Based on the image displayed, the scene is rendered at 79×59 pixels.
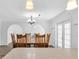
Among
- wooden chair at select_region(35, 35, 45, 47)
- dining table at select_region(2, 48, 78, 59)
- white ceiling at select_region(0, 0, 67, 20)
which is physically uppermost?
white ceiling at select_region(0, 0, 67, 20)

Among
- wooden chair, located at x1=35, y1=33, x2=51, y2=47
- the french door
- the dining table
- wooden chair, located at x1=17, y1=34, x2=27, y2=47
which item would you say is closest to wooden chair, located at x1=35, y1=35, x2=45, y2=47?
wooden chair, located at x1=35, y1=33, x2=51, y2=47

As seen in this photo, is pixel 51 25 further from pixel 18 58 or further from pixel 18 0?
pixel 18 58

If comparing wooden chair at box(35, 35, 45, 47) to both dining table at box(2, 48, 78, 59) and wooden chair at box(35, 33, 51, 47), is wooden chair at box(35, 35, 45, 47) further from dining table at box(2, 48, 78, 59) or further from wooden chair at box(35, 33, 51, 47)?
dining table at box(2, 48, 78, 59)

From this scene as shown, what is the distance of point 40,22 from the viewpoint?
11938 millimetres

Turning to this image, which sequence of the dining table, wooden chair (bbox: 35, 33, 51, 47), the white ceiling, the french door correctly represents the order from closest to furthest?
the dining table
the white ceiling
wooden chair (bbox: 35, 33, 51, 47)
the french door

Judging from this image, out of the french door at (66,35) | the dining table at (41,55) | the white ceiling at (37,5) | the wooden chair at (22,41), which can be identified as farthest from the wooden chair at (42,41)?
the dining table at (41,55)

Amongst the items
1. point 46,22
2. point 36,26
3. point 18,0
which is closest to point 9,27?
point 36,26

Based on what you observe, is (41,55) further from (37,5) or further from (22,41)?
(22,41)

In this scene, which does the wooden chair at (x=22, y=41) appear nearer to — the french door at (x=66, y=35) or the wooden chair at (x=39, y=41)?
the wooden chair at (x=39, y=41)

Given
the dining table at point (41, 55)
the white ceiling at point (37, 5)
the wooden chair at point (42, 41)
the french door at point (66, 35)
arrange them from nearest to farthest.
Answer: the dining table at point (41, 55)
the white ceiling at point (37, 5)
the wooden chair at point (42, 41)
the french door at point (66, 35)

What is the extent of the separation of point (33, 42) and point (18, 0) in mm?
1994

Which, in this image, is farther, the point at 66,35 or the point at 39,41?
the point at 66,35

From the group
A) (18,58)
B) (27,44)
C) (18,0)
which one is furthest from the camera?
(27,44)

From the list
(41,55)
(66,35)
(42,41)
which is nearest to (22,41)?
(42,41)
